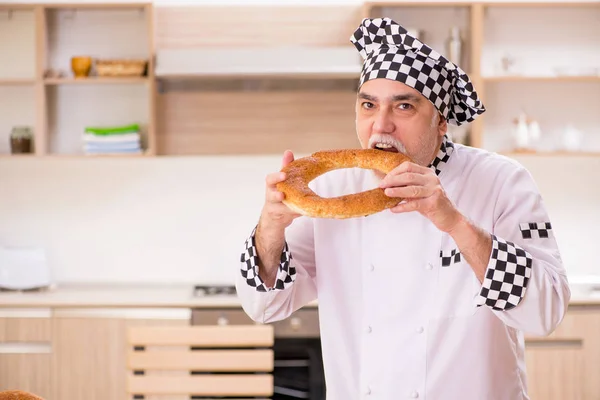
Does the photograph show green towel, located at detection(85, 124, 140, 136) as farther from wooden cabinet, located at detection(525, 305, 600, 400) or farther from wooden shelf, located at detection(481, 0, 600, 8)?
wooden cabinet, located at detection(525, 305, 600, 400)

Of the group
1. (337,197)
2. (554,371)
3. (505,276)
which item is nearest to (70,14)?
(554,371)

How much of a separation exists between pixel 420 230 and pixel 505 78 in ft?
8.48

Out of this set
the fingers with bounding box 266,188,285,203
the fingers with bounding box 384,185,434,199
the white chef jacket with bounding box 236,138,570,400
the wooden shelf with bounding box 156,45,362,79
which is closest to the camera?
the fingers with bounding box 384,185,434,199

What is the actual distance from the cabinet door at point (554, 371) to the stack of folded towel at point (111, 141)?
224 centimetres

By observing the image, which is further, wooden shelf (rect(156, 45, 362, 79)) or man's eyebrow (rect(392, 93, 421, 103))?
wooden shelf (rect(156, 45, 362, 79))

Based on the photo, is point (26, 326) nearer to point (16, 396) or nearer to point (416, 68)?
point (16, 396)

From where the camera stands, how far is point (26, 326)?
3906 millimetres

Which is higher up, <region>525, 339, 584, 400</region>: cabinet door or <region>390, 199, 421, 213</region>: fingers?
<region>390, 199, 421, 213</region>: fingers

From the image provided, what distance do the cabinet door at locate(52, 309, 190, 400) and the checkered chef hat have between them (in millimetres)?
2401

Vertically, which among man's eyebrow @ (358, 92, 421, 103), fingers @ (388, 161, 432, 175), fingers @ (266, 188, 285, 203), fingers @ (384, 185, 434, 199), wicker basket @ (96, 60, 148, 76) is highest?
wicker basket @ (96, 60, 148, 76)

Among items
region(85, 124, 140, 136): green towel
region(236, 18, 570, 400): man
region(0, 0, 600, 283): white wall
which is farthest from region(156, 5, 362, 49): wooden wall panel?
region(236, 18, 570, 400): man

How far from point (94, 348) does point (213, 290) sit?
0.66 meters

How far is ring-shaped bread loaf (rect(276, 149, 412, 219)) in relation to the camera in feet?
4.52

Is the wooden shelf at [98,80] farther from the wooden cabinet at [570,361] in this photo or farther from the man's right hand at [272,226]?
the man's right hand at [272,226]
